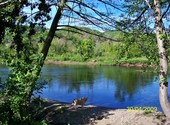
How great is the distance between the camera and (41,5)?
Answer: 36.9 feet

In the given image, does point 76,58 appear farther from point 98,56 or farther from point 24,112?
point 24,112

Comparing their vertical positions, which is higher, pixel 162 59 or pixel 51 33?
pixel 51 33

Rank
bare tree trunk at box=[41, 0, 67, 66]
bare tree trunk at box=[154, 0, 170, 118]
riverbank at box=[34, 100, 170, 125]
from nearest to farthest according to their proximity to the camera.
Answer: bare tree trunk at box=[154, 0, 170, 118] → riverbank at box=[34, 100, 170, 125] → bare tree trunk at box=[41, 0, 67, 66]

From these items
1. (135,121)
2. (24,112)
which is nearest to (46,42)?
(24,112)

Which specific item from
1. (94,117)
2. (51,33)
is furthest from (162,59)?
(51,33)

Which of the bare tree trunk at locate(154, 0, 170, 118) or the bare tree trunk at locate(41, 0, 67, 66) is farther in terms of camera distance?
the bare tree trunk at locate(41, 0, 67, 66)

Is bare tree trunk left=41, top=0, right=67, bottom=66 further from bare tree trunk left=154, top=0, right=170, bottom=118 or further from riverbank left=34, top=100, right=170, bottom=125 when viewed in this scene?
bare tree trunk left=154, top=0, right=170, bottom=118

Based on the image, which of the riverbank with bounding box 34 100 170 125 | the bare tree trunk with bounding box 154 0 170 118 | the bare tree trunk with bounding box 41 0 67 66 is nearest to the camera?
the bare tree trunk with bounding box 154 0 170 118

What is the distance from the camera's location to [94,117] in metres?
11.2

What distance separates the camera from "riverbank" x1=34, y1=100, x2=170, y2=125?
34.2 feet

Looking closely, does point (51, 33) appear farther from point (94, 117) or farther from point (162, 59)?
point (162, 59)

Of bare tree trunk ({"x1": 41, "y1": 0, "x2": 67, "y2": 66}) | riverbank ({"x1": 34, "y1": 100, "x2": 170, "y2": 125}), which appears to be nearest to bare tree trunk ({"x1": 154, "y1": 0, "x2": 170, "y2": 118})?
riverbank ({"x1": 34, "y1": 100, "x2": 170, "y2": 125})

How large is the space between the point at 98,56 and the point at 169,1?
83592 millimetres

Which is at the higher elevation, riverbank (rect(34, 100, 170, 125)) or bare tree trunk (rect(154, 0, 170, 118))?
bare tree trunk (rect(154, 0, 170, 118))
